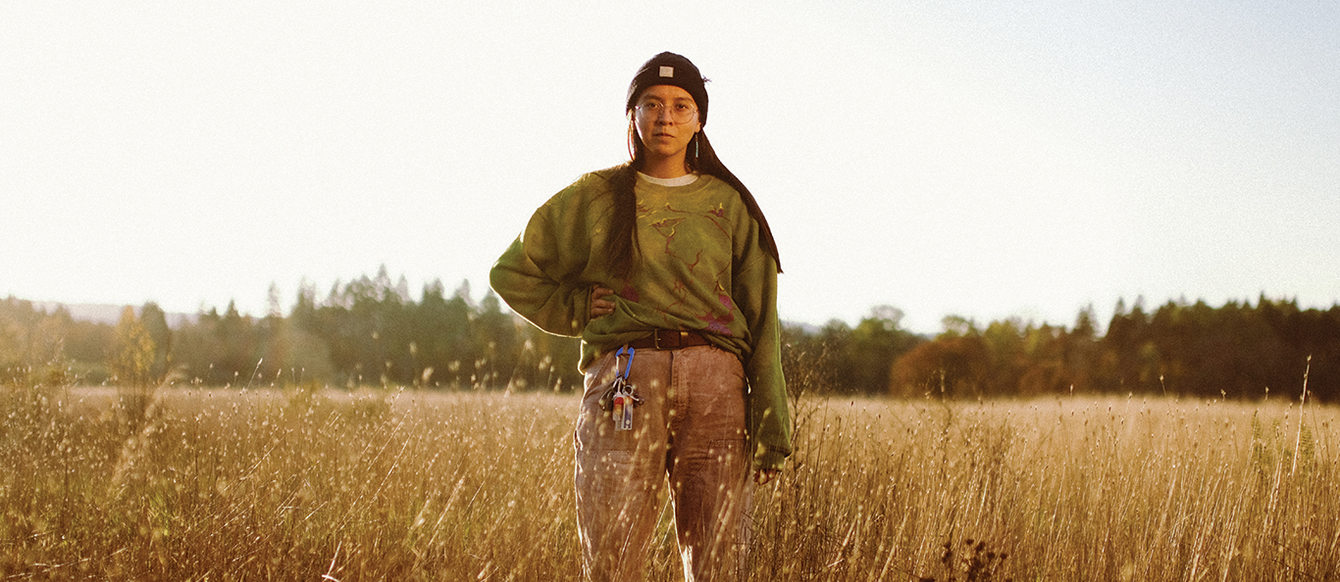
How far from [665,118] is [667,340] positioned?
642mm

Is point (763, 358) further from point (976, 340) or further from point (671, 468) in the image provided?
point (976, 340)

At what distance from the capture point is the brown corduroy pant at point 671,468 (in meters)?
2.41

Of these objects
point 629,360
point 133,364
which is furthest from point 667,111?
point 133,364

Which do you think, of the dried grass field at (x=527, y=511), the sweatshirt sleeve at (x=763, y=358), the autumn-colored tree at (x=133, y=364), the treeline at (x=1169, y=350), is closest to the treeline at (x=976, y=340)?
the treeline at (x=1169, y=350)

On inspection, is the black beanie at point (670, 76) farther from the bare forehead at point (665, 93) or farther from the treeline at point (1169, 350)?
the treeline at point (1169, 350)

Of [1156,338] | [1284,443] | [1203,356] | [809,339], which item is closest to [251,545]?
[809,339]

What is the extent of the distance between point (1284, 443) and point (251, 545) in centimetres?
525

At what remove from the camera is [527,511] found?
3514 millimetres

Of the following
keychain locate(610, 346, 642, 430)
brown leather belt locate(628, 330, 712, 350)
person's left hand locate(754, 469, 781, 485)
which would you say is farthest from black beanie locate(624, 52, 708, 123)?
person's left hand locate(754, 469, 781, 485)

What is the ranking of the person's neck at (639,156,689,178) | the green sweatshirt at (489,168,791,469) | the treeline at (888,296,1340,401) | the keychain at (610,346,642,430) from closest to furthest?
1. the keychain at (610,346,642,430)
2. the green sweatshirt at (489,168,791,469)
3. the person's neck at (639,156,689,178)
4. the treeline at (888,296,1340,401)

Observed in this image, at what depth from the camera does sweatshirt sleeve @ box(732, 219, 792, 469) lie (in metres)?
2.54

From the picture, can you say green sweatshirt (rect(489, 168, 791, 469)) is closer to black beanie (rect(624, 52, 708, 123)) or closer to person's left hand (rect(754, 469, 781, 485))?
person's left hand (rect(754, 469, 781, 485))

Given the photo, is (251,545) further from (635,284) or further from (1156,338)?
(1156,338)

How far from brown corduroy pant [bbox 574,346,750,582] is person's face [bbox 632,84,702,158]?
1.99 ft
